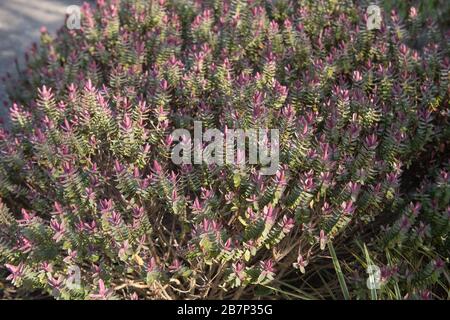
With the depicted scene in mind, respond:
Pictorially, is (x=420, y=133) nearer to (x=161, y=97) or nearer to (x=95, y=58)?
(x=161, y=97)

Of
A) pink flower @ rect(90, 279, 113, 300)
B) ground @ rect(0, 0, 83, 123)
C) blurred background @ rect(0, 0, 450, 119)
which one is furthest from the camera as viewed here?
ground @ rect(0, 0, 83, 123)

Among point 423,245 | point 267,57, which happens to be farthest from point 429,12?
point 423,245

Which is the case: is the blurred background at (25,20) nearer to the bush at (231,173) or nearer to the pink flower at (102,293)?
the bush at (231,173)

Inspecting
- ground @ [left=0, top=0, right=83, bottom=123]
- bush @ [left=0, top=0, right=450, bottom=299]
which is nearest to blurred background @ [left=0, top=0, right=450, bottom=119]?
ground @ [left=0, top=0, right=83, bottom=123]

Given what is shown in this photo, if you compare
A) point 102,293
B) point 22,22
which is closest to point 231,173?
point 102,293

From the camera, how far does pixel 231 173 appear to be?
2.79 m

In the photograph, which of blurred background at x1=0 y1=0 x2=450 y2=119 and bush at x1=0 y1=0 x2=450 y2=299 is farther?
blurred background at x1=0 y1=0 x2=450 y2=119

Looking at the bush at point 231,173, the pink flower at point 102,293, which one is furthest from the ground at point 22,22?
the pink flower at point 102,293

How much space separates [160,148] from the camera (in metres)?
2.95

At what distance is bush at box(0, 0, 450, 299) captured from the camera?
270 cm

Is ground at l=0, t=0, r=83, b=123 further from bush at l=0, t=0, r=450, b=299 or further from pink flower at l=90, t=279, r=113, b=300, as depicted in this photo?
pink flower at l=90, t=279, r=113, b=300

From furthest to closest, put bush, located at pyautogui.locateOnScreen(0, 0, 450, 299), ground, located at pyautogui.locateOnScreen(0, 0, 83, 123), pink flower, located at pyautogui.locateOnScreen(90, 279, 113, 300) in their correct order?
ground, located at pyautogui.locateOnScreen(0, 0, 83, 123)
bush, located at pyautogui.locateOnScreen(0, 0, 450, 299)
pink flower, located at pyautogui.locateOnScreen(90, 279, 113, 300)

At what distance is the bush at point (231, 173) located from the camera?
2.70m
